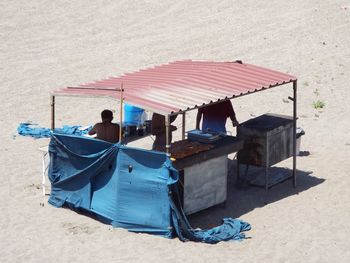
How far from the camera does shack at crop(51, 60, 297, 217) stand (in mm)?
12023

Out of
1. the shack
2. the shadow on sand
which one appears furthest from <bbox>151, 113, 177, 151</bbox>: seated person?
the shadow on sand

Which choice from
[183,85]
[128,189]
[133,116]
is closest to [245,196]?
[183,85]

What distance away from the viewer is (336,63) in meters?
22.4

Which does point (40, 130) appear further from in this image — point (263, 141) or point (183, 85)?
point (263, 141)

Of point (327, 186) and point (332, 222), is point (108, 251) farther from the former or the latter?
point (327, 186)

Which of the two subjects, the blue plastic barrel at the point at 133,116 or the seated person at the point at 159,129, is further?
the blue plastic barrel at the point at 133,116

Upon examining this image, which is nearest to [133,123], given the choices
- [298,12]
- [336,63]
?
[336,63]

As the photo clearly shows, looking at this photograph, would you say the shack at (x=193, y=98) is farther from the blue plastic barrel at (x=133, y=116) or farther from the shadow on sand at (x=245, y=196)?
the blue plastic barrel at (x=133, y=116)

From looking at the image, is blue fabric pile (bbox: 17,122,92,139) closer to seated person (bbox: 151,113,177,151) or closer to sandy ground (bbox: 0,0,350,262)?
sandy ground (bbox: 0,0,350,262)

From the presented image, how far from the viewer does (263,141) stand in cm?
1357

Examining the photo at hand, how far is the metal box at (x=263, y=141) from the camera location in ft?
44.6

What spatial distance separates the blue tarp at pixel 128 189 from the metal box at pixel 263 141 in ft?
5.66

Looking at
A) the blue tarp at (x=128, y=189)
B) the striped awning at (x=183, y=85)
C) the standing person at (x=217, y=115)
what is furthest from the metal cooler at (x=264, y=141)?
the blue tarp at (x=128, y=189)

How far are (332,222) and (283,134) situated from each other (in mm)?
2189
